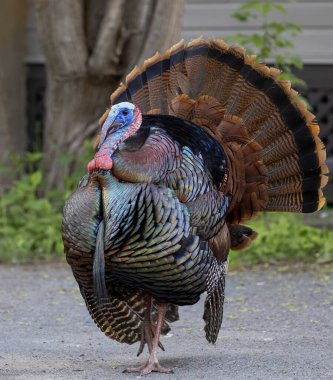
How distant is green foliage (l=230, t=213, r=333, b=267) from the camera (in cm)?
854

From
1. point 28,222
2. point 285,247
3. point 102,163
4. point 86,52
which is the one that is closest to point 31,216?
point 28,222

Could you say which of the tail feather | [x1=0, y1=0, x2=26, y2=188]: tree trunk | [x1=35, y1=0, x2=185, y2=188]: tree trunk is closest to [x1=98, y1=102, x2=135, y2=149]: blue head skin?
the tail feather

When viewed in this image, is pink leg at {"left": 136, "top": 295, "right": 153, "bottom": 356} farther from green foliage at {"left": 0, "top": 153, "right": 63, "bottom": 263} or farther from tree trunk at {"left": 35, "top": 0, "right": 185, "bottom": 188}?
tree trunk at {"left": 35, "top": 0, "right": 185, "bottom": 188}

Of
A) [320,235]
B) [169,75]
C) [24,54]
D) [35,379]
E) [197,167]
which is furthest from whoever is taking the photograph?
[24,54]

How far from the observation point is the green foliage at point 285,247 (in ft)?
28.0

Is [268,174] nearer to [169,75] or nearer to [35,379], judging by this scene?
[169,75]

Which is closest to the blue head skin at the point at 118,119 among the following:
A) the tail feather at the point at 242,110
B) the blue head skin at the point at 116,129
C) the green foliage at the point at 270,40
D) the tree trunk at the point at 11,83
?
the blue head skin at the point at 116,129

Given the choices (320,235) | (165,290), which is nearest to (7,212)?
(320,235)

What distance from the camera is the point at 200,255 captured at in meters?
4.94

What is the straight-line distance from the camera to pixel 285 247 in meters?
8.63

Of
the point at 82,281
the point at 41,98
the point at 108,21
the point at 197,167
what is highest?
the point at 197,167

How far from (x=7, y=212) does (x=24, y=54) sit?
2.36m

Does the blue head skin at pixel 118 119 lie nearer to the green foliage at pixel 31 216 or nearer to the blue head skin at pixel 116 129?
the blue head skin at pixel 116 129

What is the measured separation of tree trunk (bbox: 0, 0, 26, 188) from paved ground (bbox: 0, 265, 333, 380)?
193cm
